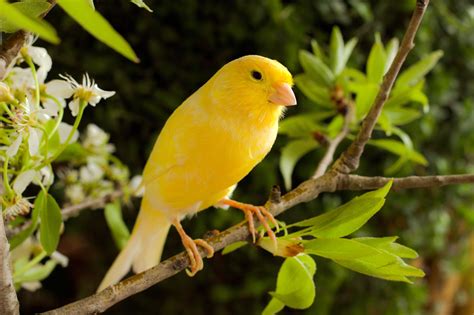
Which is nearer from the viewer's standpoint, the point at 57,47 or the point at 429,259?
the point at 57,47

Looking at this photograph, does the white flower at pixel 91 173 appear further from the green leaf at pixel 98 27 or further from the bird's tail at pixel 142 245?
the green leaf at pixel 98 27

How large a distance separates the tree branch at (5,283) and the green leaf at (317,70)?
20.8 inches

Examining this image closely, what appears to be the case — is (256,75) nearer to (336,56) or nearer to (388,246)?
(388,246)

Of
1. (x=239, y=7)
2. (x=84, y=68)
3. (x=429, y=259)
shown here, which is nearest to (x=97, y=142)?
(x=84, y=68)

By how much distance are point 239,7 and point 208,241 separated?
1.92ft

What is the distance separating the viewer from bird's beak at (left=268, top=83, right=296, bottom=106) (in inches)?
19.0

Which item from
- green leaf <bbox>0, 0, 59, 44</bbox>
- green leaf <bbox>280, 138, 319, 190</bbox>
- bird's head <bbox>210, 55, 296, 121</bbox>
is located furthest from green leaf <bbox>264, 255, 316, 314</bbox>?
green leaf <bbox>0, 0, 59, 44</bbox>

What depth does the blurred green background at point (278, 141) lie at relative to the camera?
3.26 feet

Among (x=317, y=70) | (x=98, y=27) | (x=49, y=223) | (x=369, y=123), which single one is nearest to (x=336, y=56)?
(x=317, y=70)

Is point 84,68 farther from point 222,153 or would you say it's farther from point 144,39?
point 222,153

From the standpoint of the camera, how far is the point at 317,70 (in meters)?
0.83

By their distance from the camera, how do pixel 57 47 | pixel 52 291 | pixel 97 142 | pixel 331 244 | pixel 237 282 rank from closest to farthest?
1. pixel 331 244
2. pixel 97 142
3. pixel 57 47
4. pixel 237 282
5. pixel 52 291

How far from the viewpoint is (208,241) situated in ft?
1.67

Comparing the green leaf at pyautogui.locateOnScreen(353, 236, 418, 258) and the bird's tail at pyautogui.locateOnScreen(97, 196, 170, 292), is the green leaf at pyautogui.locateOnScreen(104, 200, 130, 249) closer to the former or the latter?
the bird's tail at pyautogui.locateOnScreen(97, 196, 170, 292)
